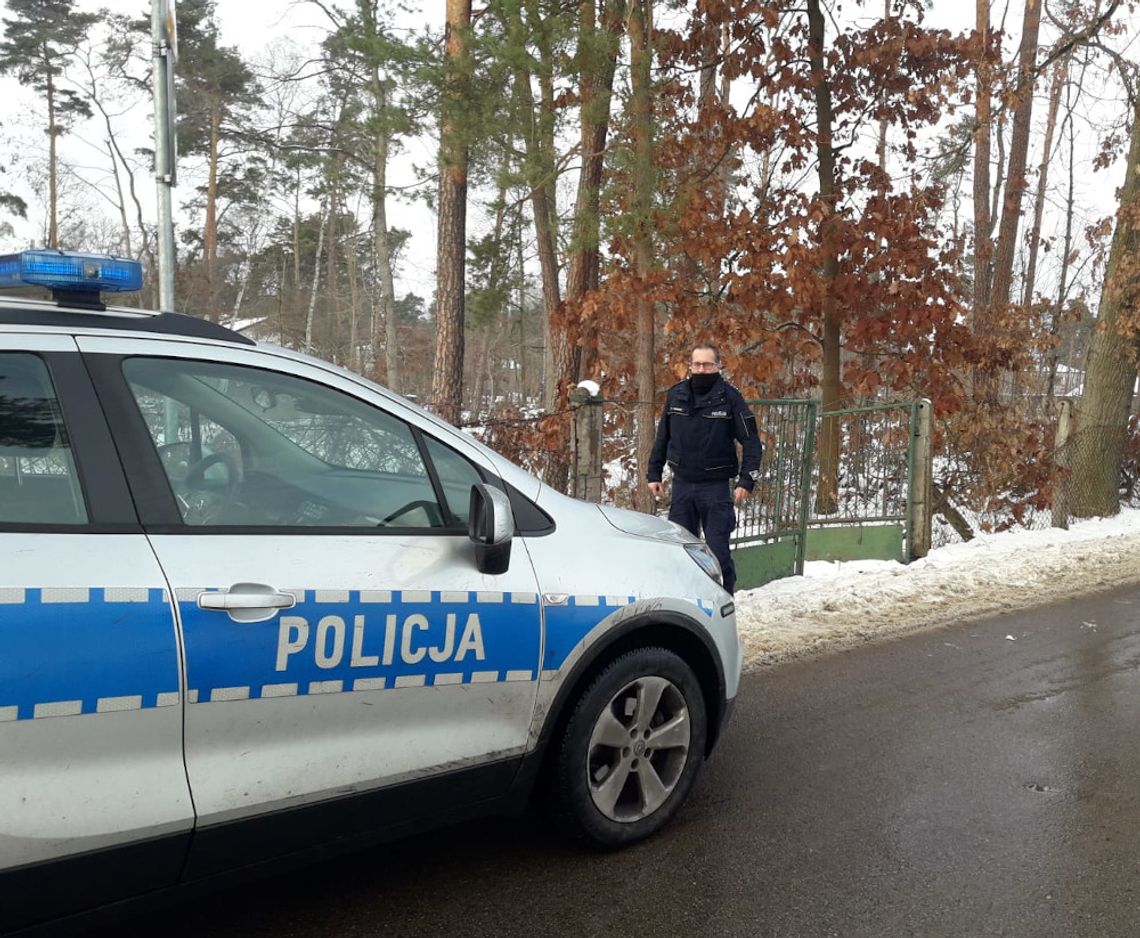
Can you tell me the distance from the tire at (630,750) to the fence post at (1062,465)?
36.1 feet

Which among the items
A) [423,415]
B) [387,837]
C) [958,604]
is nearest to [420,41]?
[958,604]

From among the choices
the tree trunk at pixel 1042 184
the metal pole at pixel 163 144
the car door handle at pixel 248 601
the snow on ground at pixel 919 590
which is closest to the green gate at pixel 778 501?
the snow on ground at pixel 919 590

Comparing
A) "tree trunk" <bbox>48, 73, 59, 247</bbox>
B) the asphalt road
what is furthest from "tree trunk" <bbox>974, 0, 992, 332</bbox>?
"tree trunk" <bbox>48, 73, 59, 247</bbox>

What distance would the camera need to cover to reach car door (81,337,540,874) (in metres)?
2.44

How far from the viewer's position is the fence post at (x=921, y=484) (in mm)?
9492

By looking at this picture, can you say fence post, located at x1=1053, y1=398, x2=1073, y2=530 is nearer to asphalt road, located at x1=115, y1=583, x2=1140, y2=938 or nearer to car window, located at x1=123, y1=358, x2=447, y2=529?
asphalt road, located at x1=115, y1=583, x2=1140, y2=938

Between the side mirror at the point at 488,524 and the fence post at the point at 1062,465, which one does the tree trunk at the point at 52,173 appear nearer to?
the fence post at the point at 1062,465

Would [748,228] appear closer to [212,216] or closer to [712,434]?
[712,434]

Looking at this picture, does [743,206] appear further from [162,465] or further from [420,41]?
[162,465]

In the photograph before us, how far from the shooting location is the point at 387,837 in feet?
9.39

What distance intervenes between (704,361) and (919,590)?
2897 millimetres

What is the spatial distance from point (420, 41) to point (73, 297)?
9.40 m

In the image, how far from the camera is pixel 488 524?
2.84 metres

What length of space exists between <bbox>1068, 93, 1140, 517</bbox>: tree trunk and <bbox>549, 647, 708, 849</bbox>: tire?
11405 mm
